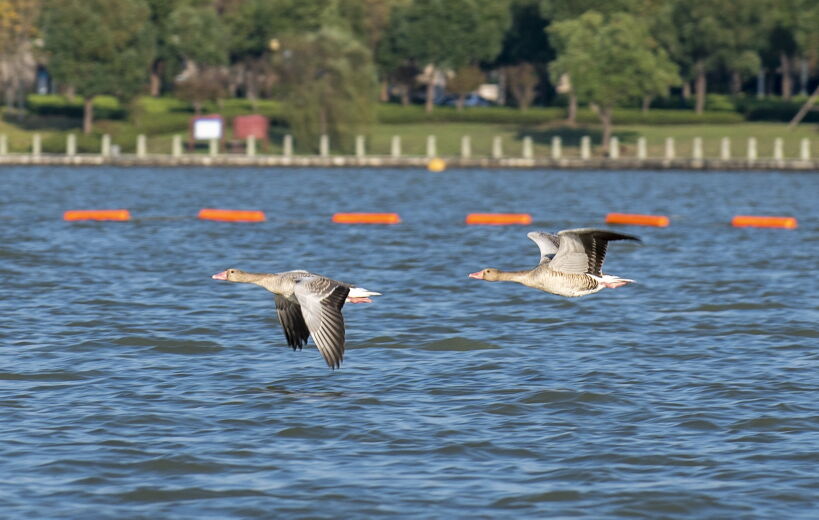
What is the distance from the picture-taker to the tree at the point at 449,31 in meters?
139

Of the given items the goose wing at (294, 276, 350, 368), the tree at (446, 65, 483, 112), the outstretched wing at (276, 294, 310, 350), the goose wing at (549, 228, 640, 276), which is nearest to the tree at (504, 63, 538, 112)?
the tree at (446, 65, 483, 112)

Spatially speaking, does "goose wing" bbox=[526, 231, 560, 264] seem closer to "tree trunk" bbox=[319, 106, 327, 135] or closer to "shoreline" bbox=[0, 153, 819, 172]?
"shoreline" bbox=[0, 153, 819, 172]

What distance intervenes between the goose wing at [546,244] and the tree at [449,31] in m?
115

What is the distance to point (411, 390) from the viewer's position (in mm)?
22969

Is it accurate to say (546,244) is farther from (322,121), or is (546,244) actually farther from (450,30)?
(450,30)

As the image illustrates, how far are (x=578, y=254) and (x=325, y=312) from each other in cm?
435

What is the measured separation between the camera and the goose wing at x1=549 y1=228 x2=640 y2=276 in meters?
22.0

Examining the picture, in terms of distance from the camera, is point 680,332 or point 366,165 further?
point 366,165

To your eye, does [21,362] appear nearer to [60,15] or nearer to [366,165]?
[366,165]

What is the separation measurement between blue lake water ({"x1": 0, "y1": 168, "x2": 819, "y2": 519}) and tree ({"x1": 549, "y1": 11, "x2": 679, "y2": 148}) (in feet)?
232

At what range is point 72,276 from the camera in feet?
128

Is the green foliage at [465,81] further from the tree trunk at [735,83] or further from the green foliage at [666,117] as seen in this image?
the tree trunk at [735,83]

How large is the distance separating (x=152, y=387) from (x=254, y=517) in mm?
7403

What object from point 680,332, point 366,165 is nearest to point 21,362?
point 680,332
